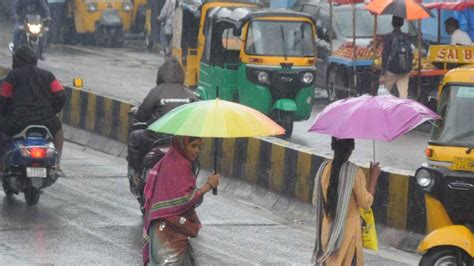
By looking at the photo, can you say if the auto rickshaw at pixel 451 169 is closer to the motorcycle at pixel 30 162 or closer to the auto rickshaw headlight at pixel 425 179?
the auto rickshaw headlight at pixel 425 179

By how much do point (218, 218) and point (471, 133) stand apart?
385cm

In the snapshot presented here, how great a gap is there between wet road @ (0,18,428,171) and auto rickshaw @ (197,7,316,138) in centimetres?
73

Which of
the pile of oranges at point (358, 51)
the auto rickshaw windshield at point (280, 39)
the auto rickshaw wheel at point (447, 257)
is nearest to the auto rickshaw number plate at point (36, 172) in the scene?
the auto rickshaw wheel at point (447, 257)

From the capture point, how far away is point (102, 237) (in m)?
12.1

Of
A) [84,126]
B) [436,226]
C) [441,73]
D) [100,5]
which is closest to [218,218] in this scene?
[436,226]

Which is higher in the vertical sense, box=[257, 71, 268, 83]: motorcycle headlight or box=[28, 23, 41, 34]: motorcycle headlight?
box=[28, 23, 41, 34]: motorcycle headlight

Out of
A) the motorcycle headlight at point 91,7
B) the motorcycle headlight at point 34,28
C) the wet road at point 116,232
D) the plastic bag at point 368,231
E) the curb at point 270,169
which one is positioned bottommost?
the wet road at point 116,232

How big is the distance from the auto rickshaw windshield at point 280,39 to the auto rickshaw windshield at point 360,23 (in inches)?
210

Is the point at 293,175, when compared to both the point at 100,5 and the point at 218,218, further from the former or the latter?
the point at 100,5

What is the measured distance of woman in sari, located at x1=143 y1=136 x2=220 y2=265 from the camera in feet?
25.7

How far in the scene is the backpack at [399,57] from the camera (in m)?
21.6

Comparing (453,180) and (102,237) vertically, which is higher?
(453,180)

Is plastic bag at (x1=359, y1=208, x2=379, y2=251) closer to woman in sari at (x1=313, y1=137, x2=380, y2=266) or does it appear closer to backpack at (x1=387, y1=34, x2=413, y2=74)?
woman in sari at (x1=313, y1=137, x2=380, y2=266)

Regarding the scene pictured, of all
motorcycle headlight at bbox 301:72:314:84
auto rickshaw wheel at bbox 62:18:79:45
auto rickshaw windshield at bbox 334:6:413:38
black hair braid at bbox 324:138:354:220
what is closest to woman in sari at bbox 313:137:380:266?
black hair braid at bbox 324:138:354:220
